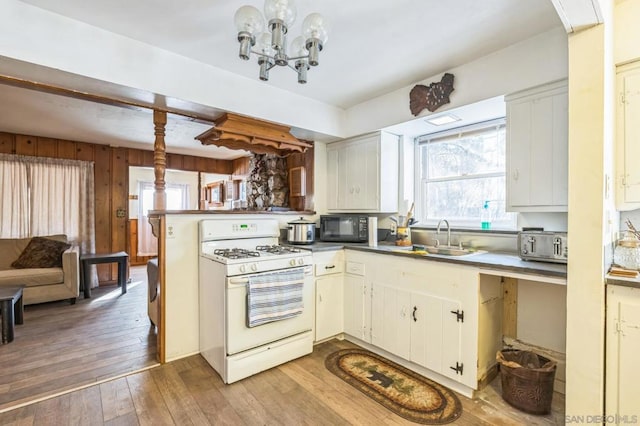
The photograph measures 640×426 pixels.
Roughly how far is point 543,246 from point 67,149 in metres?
6.43

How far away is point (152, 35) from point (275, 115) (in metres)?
1.15

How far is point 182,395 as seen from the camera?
2.07 metres

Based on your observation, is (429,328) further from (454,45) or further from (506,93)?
(454,45)

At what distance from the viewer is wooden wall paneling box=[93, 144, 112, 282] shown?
5.20 metres

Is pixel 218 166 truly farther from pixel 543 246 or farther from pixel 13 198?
pixel 543 246

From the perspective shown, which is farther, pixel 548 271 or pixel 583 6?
pixel 548 271

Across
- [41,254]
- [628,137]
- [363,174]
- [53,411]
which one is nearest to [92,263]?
[41,254]

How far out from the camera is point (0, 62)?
6.04 feet

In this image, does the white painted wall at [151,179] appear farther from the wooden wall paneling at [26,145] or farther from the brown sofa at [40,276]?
the brown sofa at [40,276]

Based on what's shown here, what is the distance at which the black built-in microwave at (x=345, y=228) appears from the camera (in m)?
3.18

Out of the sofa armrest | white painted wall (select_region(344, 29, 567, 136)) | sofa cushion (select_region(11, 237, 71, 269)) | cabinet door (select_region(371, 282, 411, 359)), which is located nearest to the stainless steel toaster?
cabinet door (select_region(371, 282, 411, 359))

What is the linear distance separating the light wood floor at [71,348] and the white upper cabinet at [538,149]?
10.4 ft

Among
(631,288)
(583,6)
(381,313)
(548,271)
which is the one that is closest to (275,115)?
(381,313)

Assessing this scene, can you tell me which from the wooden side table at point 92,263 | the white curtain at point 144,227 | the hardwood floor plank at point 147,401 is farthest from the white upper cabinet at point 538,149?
the white curtain at point 144,227
